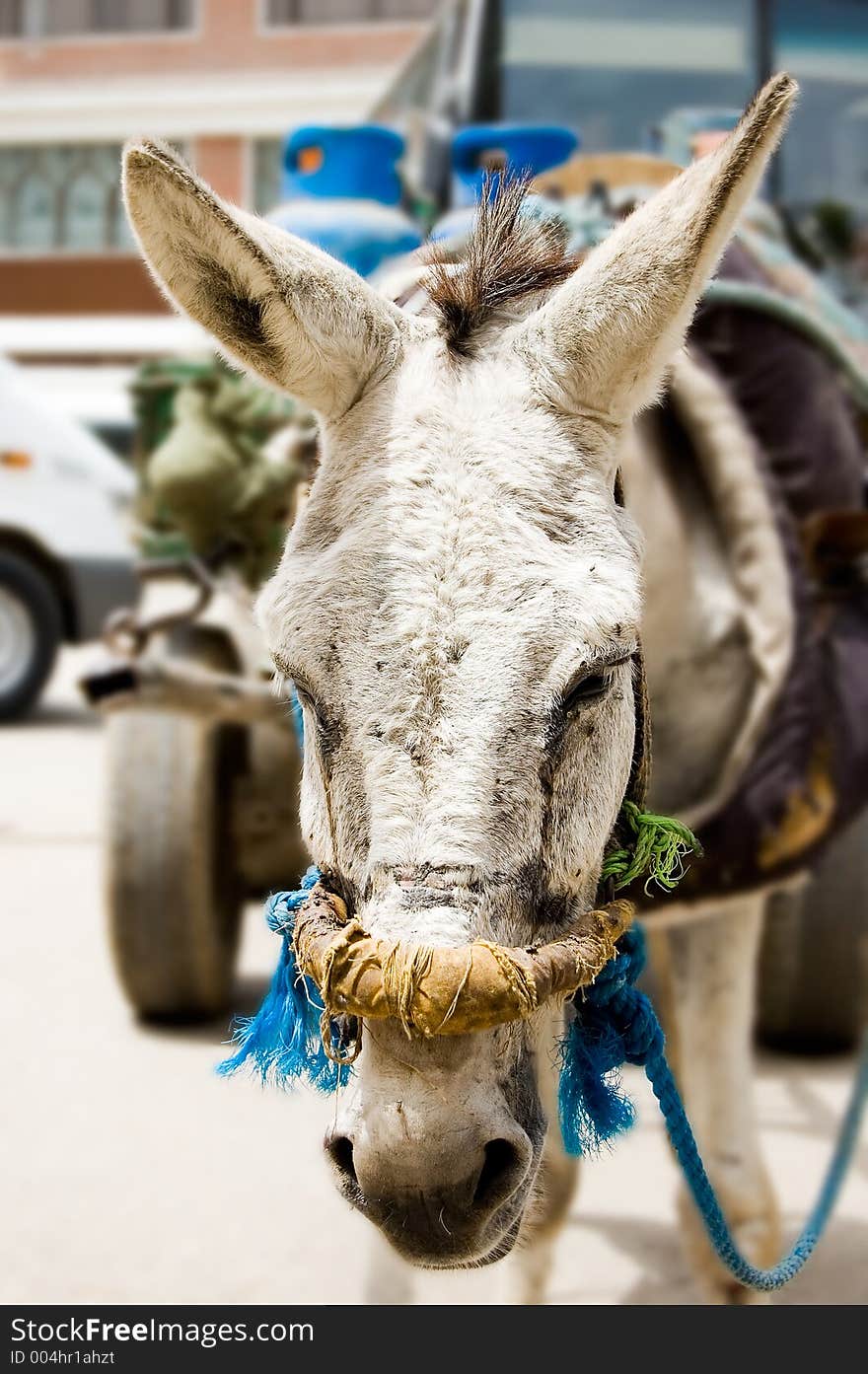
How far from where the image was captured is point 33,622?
928cm

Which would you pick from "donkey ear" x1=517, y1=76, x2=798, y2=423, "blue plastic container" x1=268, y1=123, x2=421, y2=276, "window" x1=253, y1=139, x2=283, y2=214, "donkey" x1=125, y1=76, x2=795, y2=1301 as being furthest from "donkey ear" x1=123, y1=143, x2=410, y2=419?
"window" x1=253, y1=139, x2=283, y2=214

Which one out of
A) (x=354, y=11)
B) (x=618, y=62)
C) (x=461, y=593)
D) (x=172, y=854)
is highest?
(x=354, y=11)

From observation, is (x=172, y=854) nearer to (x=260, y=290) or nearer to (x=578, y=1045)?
(x=578, y=1045)

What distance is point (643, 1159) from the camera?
388cm

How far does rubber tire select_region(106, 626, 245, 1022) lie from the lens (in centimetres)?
441

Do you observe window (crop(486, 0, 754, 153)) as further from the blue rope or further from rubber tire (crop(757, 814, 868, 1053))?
the blue rope

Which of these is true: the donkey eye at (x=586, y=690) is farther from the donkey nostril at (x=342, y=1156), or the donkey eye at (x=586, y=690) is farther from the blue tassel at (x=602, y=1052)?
the donkey nostril at (x=342, y=1156)

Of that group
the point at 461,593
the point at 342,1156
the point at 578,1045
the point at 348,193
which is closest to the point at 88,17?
the point at 348,193

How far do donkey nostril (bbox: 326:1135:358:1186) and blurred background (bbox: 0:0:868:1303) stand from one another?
1020 millimetres

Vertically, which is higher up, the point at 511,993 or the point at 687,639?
the point at 511,993

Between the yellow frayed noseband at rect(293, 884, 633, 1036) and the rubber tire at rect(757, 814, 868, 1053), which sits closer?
the yellow frayed noseband at rect(293, 884, 633, 1036)

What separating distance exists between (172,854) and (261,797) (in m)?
0.35
